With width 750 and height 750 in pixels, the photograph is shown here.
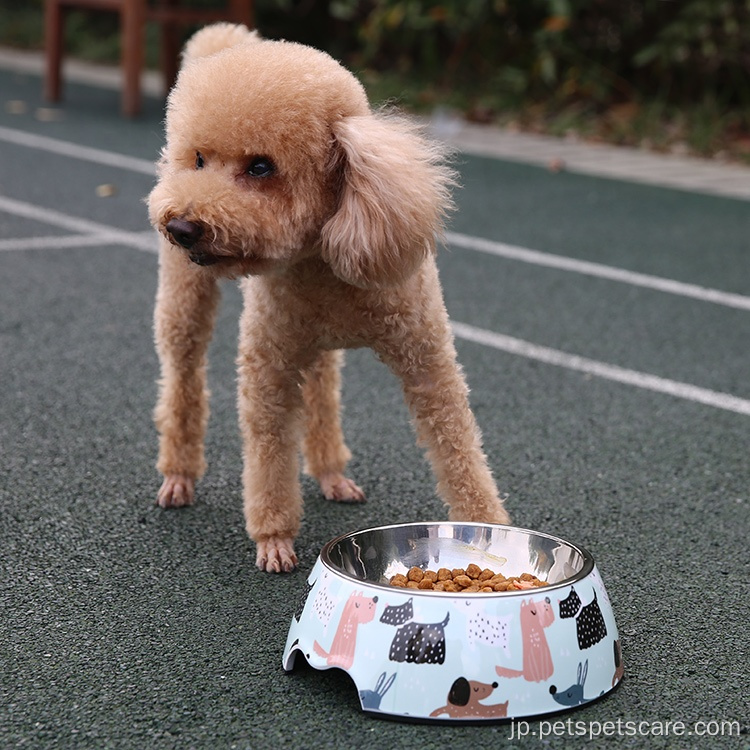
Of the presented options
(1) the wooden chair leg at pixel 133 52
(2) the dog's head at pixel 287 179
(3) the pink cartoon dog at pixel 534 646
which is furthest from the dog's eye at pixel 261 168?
(1) the wooden chair leg at pixel 133 52

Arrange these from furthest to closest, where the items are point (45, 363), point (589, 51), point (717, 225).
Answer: point (589, 51) → point (717, 225) → point (45, 363)

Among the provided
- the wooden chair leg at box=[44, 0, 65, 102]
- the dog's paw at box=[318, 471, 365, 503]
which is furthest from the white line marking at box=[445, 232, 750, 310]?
the wooden chair leg at box=[44, 0, 65, 102]

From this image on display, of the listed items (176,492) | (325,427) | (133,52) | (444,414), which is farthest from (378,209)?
(133,52)

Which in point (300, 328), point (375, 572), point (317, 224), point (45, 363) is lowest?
point (45, 363)

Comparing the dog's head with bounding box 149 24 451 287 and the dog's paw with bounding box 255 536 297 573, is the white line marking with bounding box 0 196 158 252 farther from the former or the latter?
the dog's head with bounding box 149 24 451 287

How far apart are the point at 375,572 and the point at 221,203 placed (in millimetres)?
827

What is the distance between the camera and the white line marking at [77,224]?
226 inches

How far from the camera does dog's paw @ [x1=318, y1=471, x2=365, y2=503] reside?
3117mm

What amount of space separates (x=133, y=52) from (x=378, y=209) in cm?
697

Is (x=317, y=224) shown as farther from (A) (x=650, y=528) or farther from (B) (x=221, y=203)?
(A) (x=650, y=528)

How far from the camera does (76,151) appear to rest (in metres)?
7.72

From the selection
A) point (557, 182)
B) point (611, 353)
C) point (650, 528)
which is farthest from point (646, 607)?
point (557, 182)

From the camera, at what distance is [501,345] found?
14.5ft

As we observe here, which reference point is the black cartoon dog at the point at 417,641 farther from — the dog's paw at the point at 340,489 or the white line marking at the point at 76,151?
the white line marking at the point at 76,151
